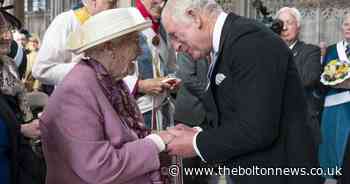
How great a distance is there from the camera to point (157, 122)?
4.45 meters

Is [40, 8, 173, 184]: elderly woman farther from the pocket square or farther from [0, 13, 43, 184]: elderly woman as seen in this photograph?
the pocket square

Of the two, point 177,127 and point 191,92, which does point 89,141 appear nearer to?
point 177,127

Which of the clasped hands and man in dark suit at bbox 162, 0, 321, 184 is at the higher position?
man in dark suit at bbox 162, 0, 321, 184

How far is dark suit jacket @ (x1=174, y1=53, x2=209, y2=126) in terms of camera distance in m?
4.84

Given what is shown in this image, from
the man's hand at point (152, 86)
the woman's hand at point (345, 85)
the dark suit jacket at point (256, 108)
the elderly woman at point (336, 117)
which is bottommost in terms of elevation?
the elderly woman at point (336, 117)

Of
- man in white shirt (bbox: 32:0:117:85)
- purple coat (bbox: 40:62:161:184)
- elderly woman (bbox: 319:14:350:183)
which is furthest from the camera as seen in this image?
elderly woman (bbox: 319:14:350:183)

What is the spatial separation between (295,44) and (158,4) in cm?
253

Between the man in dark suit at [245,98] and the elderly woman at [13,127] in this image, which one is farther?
the elderly woman at [13,127]

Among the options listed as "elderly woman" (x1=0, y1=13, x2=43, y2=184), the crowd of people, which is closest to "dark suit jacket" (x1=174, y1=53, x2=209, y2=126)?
"elderly woman" (x1=0, y1=13, x2=43, y2=184)

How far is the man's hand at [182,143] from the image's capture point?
290 cm

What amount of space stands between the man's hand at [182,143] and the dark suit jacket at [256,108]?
7 centimetres

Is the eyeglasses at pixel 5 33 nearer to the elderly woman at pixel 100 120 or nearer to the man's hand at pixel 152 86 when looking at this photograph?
the elderly woman at pixel 100 120

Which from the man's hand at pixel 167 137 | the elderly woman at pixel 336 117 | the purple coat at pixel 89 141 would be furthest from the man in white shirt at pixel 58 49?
the elderly woman at pixel 336 117

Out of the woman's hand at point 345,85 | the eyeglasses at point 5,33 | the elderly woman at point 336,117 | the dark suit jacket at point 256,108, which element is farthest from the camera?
the elderly woman at point 336,117
